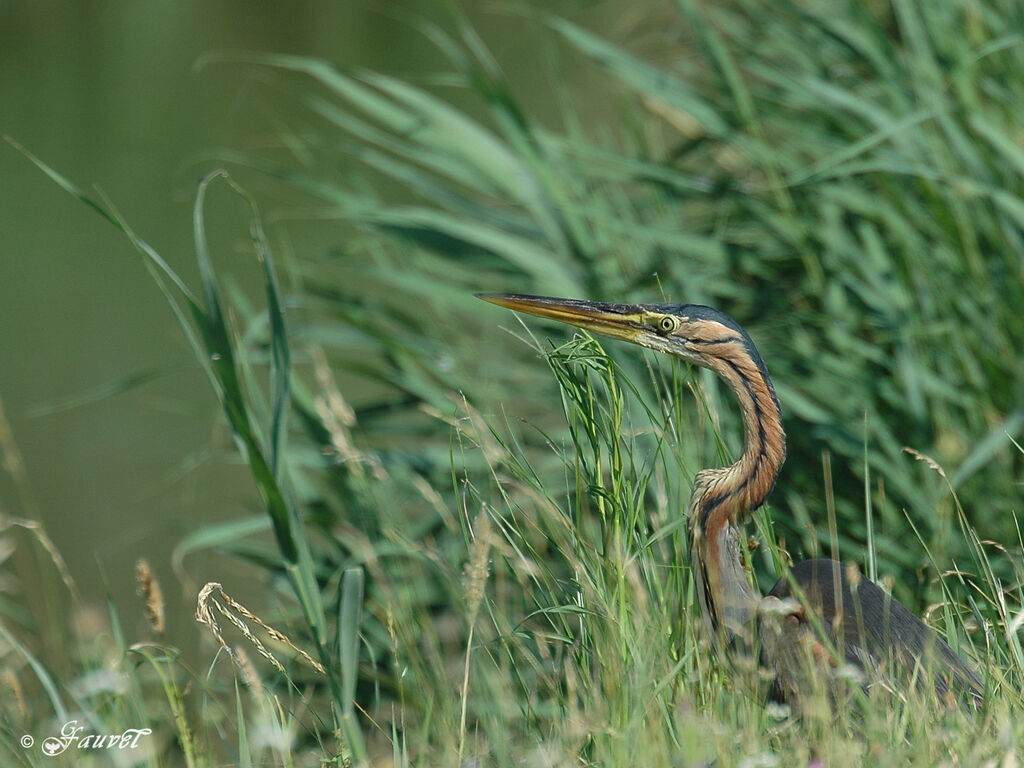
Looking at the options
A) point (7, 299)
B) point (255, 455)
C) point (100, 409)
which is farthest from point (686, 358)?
point (7, 299)

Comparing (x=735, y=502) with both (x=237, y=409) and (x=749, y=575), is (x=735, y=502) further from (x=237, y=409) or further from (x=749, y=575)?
(x=237, y=409)

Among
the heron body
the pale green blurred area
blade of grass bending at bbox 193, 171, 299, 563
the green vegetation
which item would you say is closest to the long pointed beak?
the heron body

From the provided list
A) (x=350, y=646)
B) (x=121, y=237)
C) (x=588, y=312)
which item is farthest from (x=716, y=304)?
(x=121, y=237)

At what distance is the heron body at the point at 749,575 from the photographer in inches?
79.3

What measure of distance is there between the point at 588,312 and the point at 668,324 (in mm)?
184

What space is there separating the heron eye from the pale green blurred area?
4.96ft

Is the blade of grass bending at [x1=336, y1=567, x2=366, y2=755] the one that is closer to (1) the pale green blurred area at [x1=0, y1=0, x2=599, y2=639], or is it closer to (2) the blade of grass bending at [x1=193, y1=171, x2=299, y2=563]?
(2) the blade of grass bending at [x1=193, y1=171, x2=299, y2=563]

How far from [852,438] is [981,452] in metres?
0.42

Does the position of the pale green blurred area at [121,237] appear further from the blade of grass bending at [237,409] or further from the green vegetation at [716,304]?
the blade of grass bending at [237,409]

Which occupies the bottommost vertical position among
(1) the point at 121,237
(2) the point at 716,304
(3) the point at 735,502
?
(1) the point at 121,237

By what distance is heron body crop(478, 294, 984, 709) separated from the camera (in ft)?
6.61

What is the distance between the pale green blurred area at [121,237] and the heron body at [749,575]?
58.4 inches

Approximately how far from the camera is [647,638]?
1902mm

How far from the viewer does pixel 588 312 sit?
8.18 feet
